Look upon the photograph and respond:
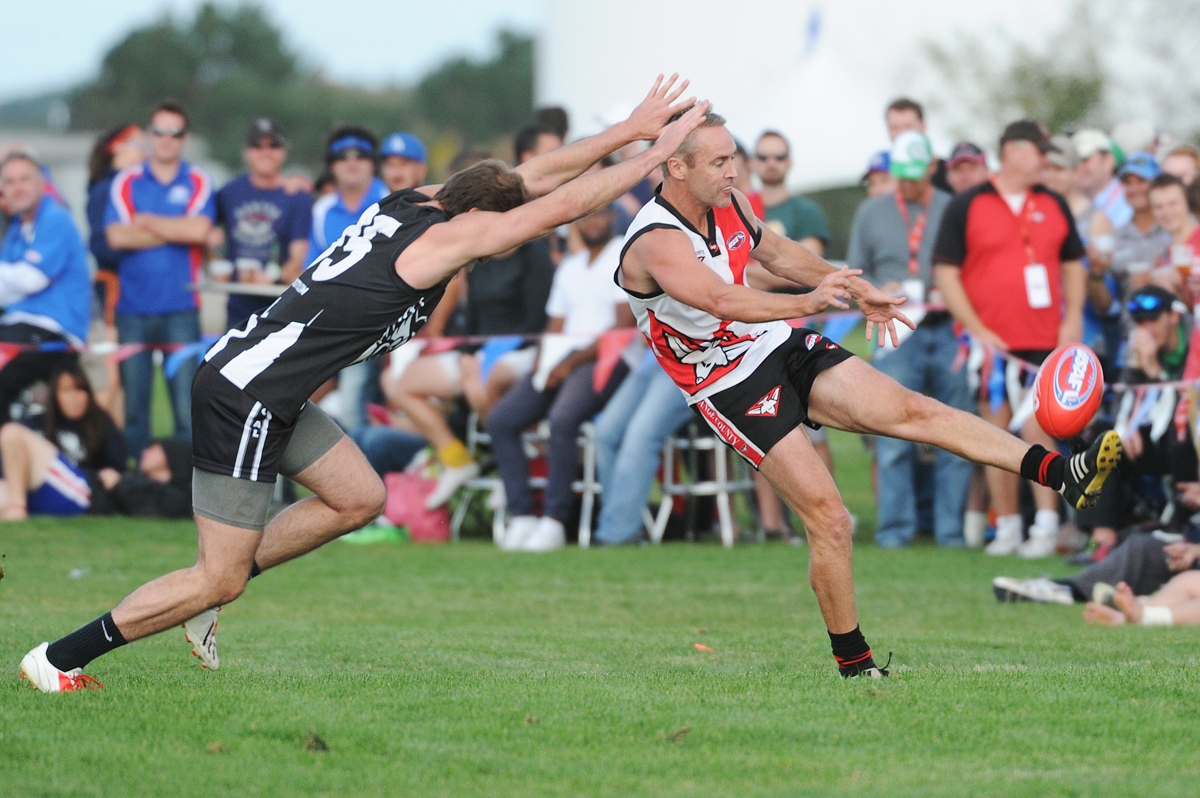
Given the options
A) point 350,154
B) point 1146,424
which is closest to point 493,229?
point 1146,424

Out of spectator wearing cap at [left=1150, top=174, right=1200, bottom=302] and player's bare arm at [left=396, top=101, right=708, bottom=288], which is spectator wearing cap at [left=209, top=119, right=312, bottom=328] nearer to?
spectator wearing cap at [left=1150, top=174, right=1200, bottom=302]

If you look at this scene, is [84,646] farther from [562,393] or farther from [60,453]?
[60,453]

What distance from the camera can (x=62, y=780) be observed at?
4.27 m

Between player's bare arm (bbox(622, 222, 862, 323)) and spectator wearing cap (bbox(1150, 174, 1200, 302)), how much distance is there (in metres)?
5.41

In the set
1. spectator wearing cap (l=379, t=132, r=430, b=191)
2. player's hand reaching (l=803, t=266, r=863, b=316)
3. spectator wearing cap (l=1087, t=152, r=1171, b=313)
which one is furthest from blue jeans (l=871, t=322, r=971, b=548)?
player's hand reaching (l=803, t=266, r=863, b=316)

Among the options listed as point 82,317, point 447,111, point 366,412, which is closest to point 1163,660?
point 366,412

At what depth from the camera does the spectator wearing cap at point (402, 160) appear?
12578mm

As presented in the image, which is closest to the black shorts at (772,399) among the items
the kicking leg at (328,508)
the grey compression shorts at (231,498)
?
the kicking leg at (328,508)

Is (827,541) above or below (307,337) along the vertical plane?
below

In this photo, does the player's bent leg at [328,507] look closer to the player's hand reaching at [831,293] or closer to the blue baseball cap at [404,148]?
the player's hand reaching at [831,293]

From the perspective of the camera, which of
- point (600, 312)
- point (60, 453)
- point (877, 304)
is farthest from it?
point (60, 453)

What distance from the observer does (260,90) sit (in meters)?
89.3

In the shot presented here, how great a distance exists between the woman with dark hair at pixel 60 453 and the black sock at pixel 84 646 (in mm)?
6862

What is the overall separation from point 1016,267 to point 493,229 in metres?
6.09
